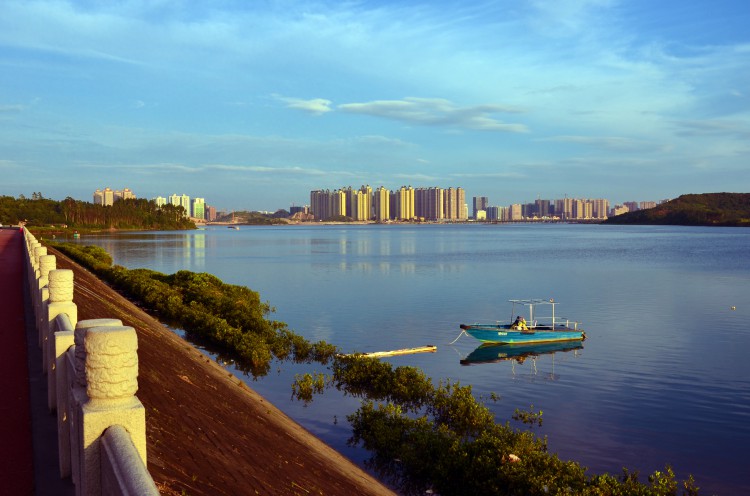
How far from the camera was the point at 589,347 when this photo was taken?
1427 inches

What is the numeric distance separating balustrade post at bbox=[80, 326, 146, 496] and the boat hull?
103 ft

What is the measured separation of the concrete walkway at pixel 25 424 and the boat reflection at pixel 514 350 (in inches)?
931

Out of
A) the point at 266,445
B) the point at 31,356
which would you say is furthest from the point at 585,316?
the point at 31,356

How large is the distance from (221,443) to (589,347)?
29.2 metres

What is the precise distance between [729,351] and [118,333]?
38720 mm

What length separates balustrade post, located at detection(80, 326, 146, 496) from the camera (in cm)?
467

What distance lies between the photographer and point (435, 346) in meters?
34.8

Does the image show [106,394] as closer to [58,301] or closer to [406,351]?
[58,301]

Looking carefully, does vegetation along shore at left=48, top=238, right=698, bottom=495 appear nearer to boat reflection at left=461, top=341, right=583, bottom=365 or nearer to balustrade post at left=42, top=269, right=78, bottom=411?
balustrade post at left=42, top=269, right=78, bottom=411

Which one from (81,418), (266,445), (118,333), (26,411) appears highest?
(118,333)

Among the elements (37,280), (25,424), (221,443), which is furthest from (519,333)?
(25,424)

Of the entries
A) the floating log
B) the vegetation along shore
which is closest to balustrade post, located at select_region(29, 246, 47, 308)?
the vegetation along shore

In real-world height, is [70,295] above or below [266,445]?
above

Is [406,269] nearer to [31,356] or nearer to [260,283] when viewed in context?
[260,283]
